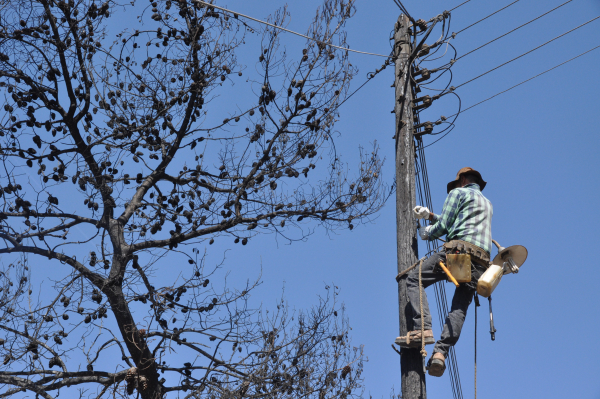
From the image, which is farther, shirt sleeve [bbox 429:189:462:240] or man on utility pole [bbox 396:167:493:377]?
shirt sleeve [bbox 429:189:462:240]

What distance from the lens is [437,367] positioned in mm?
4980

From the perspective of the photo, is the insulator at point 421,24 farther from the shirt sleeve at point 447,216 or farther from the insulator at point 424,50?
the shirt sleeve at point 447,216

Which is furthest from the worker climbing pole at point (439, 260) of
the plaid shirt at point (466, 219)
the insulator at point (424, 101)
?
the insulator at point (424, 101)

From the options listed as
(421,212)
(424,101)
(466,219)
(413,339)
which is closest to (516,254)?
(466,219)

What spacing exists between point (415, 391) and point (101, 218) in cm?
493

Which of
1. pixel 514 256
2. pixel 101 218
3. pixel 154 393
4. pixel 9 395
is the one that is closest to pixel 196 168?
pixel 101 218

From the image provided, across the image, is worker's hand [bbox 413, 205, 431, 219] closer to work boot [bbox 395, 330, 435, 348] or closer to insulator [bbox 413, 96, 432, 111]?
work boot [bbox 395, 330, 435, 348]

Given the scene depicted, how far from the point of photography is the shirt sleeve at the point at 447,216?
5.63 meters

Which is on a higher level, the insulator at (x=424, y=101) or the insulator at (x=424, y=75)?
the insulator at (x=424, y=75)

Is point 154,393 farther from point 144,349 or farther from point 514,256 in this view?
point 514,256

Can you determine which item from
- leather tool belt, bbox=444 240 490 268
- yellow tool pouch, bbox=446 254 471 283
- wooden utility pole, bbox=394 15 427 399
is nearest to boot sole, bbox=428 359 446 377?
wooden utility pole, bbox=394 15 427 399

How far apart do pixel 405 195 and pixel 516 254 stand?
121 centimetres

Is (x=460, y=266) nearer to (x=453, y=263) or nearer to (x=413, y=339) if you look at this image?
(x=453, y=263)

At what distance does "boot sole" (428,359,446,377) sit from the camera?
16.2 ft
